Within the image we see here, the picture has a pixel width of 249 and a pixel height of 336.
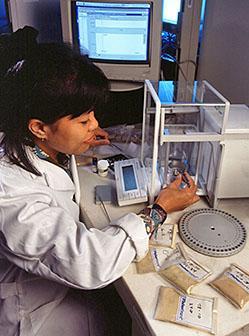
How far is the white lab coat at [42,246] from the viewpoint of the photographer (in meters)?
0.72

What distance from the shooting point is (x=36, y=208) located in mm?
743

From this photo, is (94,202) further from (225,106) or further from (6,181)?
(225,106)

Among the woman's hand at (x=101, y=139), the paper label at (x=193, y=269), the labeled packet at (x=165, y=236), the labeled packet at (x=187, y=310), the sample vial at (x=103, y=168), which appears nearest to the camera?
the labeled packet at (x=187, y=310)

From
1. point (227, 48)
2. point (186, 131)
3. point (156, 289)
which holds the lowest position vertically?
point (156, 289)

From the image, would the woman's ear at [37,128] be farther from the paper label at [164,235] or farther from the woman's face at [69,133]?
the paper label at [164,235]

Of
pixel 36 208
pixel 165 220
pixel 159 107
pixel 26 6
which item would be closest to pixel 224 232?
pixel 165 220

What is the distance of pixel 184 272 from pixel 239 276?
0.13 m

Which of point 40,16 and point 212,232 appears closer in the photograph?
point 212,232

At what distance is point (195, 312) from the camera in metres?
0.70

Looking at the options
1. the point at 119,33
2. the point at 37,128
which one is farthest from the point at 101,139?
the point at 37,128

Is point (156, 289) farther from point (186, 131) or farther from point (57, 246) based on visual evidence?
point (186, 131)

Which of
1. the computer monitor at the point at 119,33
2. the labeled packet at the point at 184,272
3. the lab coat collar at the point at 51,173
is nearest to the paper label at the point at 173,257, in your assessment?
the labeled packet at the point at 184,272

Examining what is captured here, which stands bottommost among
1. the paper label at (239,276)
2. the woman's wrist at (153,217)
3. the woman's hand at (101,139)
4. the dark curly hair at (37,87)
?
the paper label at (239,276)

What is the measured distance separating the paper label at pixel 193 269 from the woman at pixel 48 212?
0.35 feet
